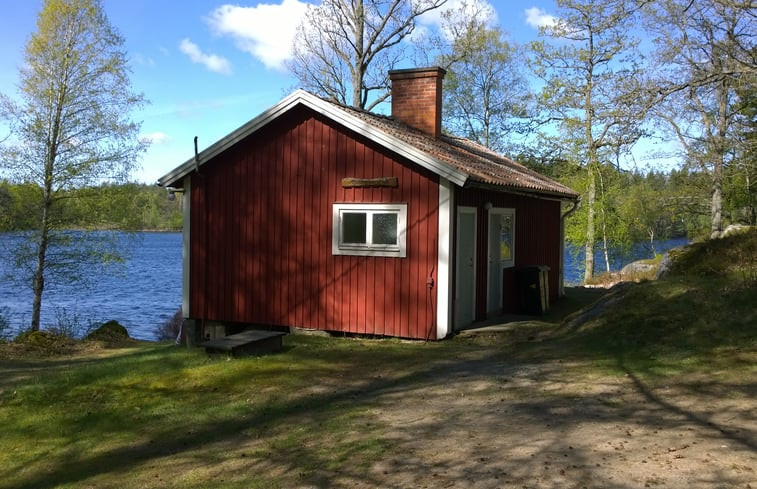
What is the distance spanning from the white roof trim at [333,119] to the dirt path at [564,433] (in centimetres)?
381

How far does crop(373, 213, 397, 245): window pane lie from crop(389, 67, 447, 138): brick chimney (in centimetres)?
391

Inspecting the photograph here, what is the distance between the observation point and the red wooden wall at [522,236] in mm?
12180

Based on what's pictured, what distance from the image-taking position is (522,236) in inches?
572

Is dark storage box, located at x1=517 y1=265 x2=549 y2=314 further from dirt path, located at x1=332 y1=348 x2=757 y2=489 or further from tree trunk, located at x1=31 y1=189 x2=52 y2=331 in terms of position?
tree trunk, located at x1=31 y1=189 x2=52 y2=331

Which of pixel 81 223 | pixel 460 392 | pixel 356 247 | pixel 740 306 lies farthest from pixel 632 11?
pixel 81 223

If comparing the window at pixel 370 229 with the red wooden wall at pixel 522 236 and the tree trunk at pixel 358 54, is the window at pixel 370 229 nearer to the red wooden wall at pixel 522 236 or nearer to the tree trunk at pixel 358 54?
the red wooden wall at pixel 522 236

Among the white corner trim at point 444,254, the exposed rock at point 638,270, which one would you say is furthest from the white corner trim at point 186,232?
the exposed rock at point 638,270

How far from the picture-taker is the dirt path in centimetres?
436

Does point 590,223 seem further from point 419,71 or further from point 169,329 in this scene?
point 169,329

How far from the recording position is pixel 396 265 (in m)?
11.1

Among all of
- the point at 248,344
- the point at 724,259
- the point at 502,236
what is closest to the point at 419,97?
the point at 502,236

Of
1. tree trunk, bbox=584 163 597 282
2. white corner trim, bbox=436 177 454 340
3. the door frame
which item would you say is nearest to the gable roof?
white corner trim, bbox=436 177 454 340

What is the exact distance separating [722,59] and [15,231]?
18.5m

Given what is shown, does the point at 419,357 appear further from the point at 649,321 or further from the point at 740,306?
the point at 740,306
